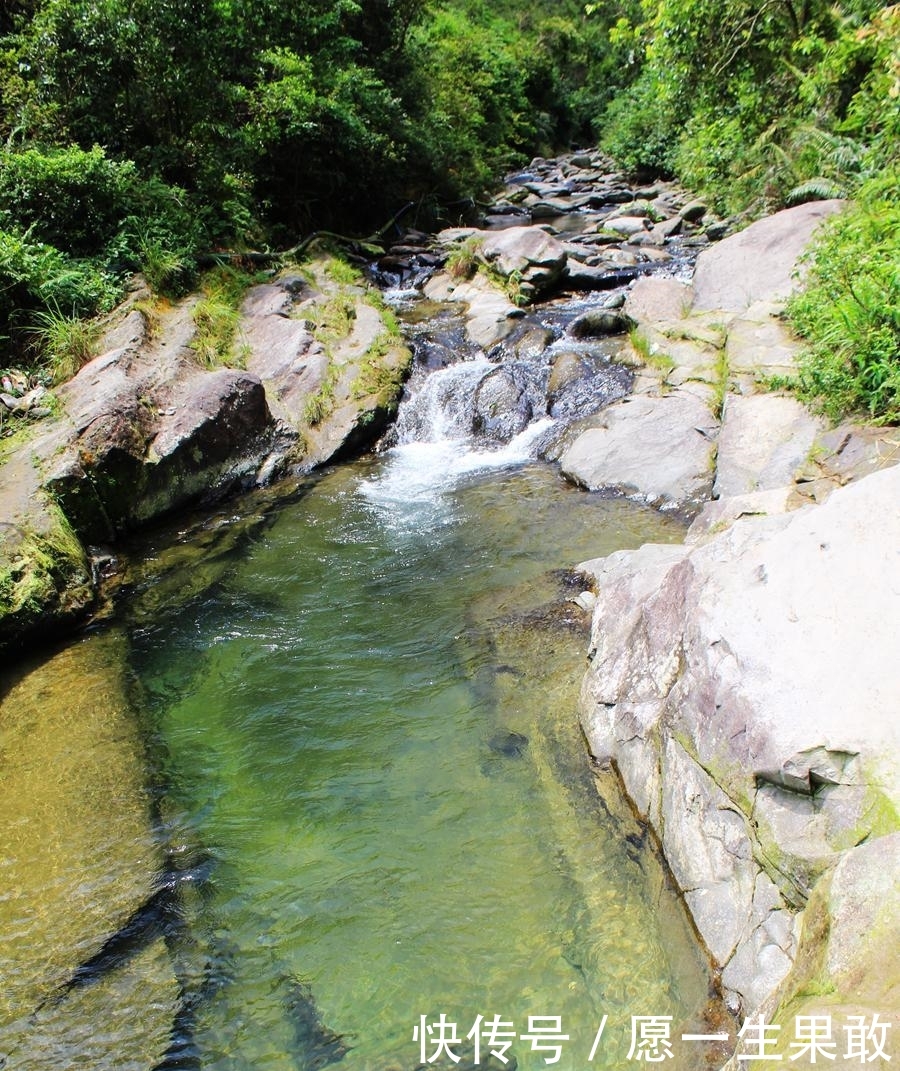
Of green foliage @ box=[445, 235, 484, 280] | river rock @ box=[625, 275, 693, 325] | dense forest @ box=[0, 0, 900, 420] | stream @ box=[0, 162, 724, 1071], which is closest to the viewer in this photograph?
stream @ box=[0, 162, 724, 1071]

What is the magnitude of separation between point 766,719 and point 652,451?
5.21 meters

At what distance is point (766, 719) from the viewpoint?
3035 millimetres

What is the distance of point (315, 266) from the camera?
13.5 m

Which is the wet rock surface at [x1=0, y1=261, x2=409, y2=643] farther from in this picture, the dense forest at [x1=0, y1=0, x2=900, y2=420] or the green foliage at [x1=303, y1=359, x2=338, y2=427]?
the dense forest at [x1=0, y1=0, x2=900, y2=420]

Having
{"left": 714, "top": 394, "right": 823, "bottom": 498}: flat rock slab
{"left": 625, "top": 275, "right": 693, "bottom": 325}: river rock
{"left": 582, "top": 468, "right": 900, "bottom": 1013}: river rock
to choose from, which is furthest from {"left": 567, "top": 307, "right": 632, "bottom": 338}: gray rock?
{"left": 582, "top": 468, "right": 900, "bottom": 1013}: river rock

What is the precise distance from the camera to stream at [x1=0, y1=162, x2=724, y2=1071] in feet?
9.77

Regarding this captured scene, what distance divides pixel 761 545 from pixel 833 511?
1.29ft

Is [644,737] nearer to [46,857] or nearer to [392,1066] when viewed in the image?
[392,1066]

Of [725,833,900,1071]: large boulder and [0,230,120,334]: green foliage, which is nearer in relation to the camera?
[725,833,900,1071]: large boulder

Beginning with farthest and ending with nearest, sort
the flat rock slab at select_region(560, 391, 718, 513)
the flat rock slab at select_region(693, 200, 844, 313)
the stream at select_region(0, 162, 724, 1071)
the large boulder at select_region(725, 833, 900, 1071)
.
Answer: the flat rock slab at select_region(693, 200, 844, 313)
the flat rock slab at select_region(560, 391, 718, 513)
the stream at select_region(0, 162, 724, 1071)
the large boulder at select_region(725, 833, 900, 1071)

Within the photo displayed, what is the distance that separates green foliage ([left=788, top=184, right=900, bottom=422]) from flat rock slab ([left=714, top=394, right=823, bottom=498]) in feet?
0.79

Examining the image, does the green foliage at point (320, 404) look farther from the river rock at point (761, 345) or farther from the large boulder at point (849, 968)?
the large boulder at point (849, 968)

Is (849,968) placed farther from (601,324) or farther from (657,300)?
(657,300)

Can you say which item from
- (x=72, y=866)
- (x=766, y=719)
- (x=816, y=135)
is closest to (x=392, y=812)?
(x=72, y=866)
